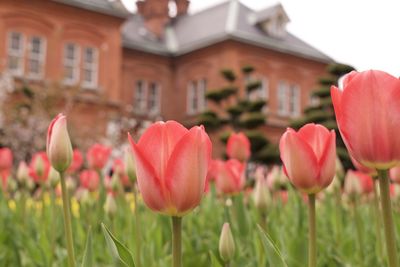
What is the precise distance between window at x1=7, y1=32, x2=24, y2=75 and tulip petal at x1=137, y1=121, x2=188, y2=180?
18099mm

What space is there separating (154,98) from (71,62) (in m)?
5.45

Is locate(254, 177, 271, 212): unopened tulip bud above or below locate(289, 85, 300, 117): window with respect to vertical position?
below

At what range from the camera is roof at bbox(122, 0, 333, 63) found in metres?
22.0

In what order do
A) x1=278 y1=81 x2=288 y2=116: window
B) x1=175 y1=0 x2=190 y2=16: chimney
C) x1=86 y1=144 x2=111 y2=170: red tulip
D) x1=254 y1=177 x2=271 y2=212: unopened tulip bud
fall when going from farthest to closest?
x1=175 y1=0 x2=190 y2=16: chimney
x1=278 y1=81 x2=288 y2=116: window
x1=86 y1=144 x2=111 y2=170: red tulip
x1=254 y1=177 x2=271 y2=212: unopened tulip bud

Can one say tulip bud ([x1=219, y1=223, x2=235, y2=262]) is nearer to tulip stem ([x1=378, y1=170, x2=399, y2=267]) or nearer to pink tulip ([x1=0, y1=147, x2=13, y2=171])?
tulip stem ([x1=378, y1=170, x2=399, y2=267])

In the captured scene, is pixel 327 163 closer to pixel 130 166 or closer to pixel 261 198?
pixel 261 198

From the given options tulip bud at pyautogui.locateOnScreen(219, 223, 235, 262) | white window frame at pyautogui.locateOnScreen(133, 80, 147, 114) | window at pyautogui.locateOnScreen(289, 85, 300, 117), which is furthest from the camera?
window at pyautogui.locateOnScreen(289, 85, 300, 117)

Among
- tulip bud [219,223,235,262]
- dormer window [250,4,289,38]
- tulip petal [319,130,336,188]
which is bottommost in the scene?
tulip bud [219,223,235,262]

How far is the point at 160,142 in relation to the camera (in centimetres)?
68

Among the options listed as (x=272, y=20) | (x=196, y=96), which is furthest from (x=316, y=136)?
(x=272, y=20)

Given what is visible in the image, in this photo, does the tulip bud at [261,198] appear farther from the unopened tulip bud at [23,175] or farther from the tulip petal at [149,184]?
the unopened tulip bud at [23,175]

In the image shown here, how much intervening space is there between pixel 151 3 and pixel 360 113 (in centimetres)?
2710

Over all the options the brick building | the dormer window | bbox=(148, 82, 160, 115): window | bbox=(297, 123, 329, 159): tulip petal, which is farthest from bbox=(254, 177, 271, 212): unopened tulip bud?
the dormer window

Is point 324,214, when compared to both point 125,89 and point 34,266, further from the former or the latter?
point 125,89
